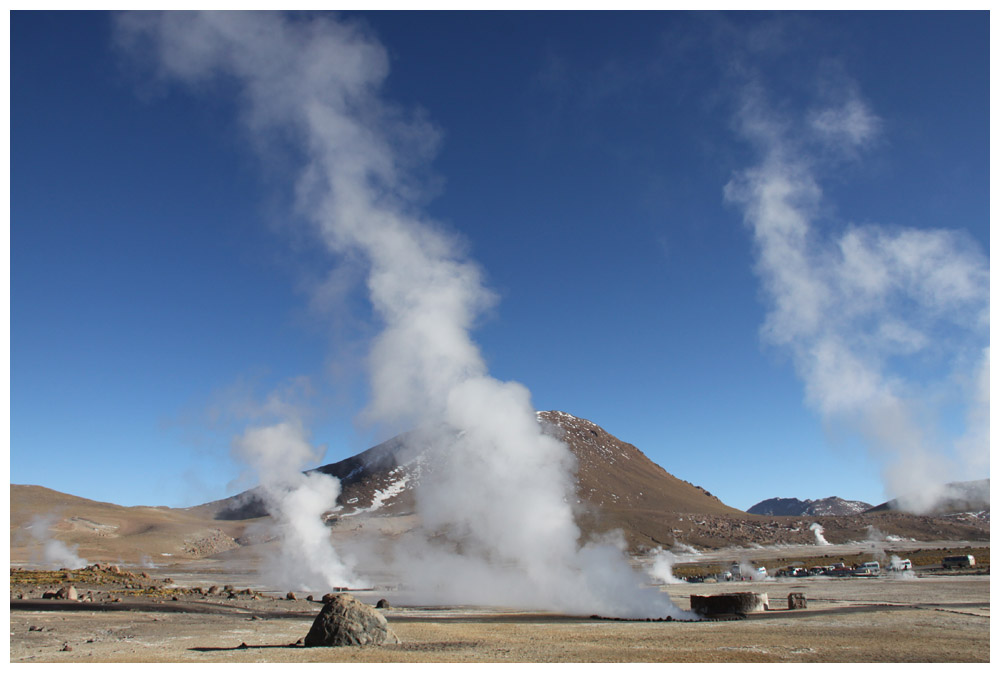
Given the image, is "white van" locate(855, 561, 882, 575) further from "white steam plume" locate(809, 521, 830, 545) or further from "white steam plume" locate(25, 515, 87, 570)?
"white steam plume" locate(809, 521, 830, 545)

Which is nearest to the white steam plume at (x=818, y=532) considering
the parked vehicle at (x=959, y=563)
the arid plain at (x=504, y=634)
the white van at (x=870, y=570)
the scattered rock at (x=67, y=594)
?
the parked vehicle at (x=959, y=563)

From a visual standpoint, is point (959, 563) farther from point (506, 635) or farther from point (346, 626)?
point (346, 626)

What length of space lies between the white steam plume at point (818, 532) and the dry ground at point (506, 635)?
159578 millimetres

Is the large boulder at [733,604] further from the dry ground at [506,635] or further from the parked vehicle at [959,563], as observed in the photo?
the parked vehicle at [959,563]

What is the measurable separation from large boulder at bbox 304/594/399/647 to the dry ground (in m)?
0.57

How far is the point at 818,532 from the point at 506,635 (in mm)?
191589

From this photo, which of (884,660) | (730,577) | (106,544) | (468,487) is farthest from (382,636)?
(106,544)

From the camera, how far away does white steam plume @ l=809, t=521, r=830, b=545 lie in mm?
179250

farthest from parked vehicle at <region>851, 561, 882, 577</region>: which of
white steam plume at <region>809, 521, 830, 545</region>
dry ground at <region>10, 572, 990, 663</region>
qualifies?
white steam plume at <region>809, 521, 830, 545</region>

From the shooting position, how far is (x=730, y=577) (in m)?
77.9

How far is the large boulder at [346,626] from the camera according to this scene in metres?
20.2
